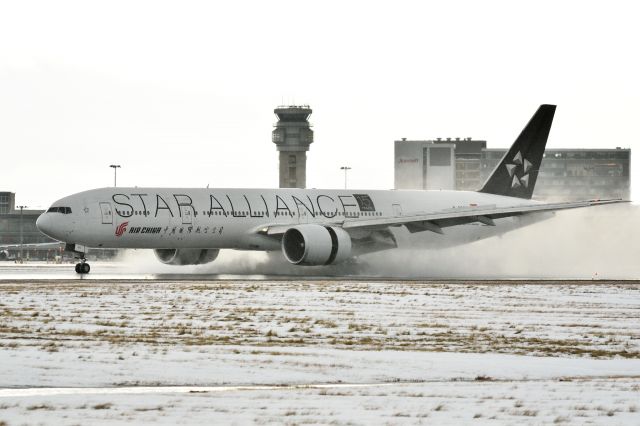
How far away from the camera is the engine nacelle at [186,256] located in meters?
57.8

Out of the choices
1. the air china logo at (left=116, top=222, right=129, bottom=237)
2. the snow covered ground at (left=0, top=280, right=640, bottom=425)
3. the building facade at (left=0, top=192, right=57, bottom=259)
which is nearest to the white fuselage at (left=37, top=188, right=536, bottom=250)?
the air china logo at (left=116, top=222, right=129, bottom=237)

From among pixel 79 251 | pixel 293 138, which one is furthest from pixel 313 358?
pixel 293 138

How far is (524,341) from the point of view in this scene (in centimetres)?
2516

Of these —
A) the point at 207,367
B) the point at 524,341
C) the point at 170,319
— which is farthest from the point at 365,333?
the point at 207,367

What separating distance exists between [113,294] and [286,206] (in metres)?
21.2

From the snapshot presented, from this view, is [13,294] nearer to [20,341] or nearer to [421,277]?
[20,341]

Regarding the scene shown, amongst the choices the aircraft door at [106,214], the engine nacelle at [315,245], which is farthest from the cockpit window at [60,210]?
the engine nacelle at [315,245]

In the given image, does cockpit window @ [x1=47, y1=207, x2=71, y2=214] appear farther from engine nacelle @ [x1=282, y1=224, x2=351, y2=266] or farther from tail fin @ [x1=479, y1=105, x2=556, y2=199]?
tail fin @ [x1=479, y1=105, x2=556, y2=199]

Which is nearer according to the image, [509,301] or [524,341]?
[524,341]

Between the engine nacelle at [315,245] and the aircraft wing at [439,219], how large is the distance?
0.84 metres

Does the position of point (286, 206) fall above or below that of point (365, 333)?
above

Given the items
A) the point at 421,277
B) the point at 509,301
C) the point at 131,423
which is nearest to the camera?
the point at 131,423

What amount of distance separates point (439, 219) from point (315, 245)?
7.38 metres

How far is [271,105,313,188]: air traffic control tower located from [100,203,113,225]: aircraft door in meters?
145
